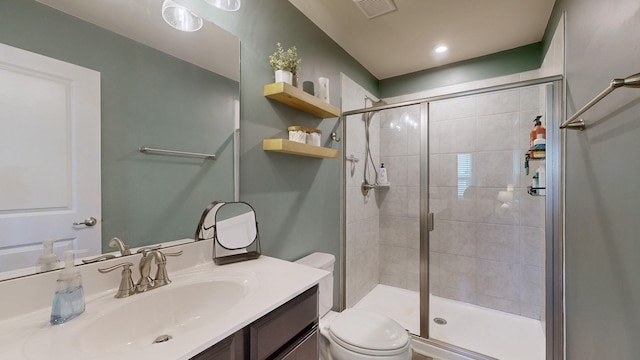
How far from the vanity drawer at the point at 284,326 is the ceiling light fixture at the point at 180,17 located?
4.00 ft

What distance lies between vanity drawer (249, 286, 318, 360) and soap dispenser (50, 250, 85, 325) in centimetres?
48

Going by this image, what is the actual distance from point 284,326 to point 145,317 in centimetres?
45

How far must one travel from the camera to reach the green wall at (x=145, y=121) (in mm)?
781

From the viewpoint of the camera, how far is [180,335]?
63cm

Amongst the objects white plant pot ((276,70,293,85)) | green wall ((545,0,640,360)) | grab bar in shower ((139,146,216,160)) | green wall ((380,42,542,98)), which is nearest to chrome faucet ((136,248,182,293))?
grab bar in shower ((139,146,216,160))

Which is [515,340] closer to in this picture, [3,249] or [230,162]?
[230,162]

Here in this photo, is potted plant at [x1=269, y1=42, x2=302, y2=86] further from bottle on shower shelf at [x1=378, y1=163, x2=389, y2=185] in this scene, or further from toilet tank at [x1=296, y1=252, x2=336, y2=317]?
bottle on shower shelf at [x1=378, y1=163, x2=389, y2=185]

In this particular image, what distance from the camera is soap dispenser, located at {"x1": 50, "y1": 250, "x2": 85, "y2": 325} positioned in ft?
2.22

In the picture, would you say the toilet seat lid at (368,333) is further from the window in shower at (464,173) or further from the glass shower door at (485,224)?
the window in shower at (464,173)

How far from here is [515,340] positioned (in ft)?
6.52

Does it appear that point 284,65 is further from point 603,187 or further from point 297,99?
point 603,187

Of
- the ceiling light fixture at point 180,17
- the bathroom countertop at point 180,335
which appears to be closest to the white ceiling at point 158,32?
the ceiling light fixture at point 180,17

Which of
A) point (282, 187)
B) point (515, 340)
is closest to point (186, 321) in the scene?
point (282, 187)

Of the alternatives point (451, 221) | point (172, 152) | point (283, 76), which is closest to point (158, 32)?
point (172, 152)
